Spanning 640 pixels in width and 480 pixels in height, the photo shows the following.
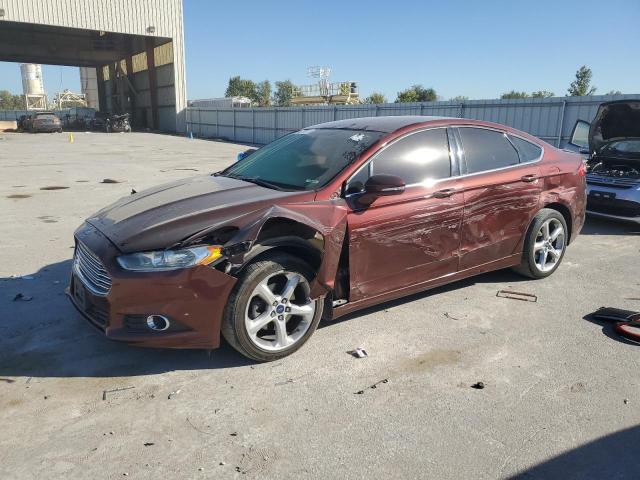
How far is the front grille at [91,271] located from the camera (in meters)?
3.24

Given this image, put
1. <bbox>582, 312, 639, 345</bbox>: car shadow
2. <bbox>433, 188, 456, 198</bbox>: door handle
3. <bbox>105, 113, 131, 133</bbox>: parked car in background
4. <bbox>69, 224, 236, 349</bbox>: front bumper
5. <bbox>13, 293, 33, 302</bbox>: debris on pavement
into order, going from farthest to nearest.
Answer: <bbox>105, 113, 131, 133</bbox>: parked car in background → <bbox>13, 293, 33, 302</bbox>: debris on pavement → <bbox>433, 188, 456, 198</bbox>: door handle → <bbox>582, 312, 639, 345</bbox>: car shadow → <bbox>69, 224, 236, 349</bbox>: front bumper

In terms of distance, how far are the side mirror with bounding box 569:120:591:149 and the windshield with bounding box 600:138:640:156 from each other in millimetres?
365

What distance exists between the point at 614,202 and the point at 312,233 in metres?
6.05

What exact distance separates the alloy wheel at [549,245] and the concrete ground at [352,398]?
1.38 ft

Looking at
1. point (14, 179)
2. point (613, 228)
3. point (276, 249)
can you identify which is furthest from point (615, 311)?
point (14, 179)

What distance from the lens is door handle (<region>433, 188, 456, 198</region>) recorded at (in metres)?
4.16

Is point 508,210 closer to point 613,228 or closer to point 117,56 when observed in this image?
point 613,228

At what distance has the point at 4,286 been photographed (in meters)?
4.90

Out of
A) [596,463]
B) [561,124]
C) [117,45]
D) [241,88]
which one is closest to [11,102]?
[241,88]

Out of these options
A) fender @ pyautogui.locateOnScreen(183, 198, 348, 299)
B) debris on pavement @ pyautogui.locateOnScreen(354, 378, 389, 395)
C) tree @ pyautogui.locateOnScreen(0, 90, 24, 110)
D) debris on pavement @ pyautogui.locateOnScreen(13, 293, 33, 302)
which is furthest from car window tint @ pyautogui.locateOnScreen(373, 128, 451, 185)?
tree @ pyautogui.locateOnScreen(0, 90, 24, 110)

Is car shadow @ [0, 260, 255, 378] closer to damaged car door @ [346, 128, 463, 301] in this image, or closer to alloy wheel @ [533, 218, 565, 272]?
damaged car door @ [346, 128, 463, 301]

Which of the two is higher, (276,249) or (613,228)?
(276,249)

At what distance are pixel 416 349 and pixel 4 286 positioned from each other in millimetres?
3985

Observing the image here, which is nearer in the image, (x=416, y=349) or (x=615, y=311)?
(x=416, y=349)
